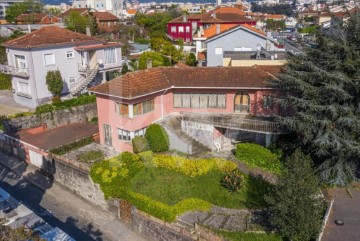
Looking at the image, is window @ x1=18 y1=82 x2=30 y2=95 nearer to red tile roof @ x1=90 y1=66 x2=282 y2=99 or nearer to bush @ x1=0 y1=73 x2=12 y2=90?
bush @ x1=0 y1=73 x2=12 y2=90

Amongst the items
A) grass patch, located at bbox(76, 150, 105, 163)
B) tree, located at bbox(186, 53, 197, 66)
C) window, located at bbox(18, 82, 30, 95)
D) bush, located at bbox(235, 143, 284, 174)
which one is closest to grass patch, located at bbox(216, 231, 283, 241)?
bush, located at bbox(235, 143, 284, 174)

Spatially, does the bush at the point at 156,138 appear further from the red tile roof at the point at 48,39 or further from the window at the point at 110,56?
the red tile roof at the point at 48,39

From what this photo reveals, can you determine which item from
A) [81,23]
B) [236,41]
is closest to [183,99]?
[236,41]

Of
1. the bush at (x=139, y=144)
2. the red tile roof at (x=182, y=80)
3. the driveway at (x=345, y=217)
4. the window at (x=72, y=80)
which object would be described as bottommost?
the driveway at (x=345, y=217)

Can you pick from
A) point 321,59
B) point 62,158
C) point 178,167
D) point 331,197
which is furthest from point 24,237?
point 321,59

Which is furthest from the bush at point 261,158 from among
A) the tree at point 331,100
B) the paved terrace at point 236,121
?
the tree at point 331,100

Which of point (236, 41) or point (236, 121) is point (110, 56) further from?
point (236, 121)
